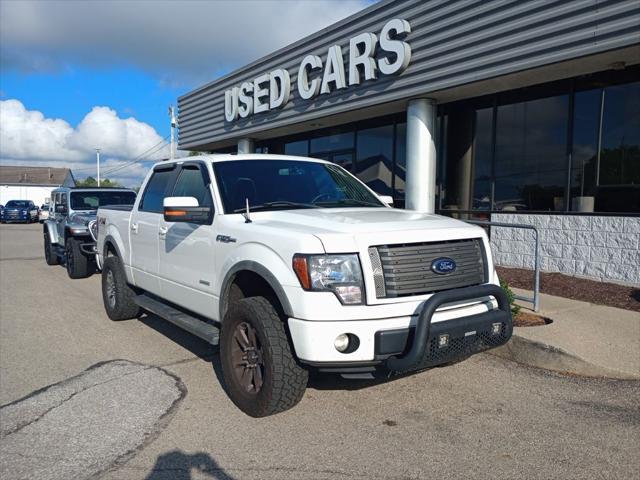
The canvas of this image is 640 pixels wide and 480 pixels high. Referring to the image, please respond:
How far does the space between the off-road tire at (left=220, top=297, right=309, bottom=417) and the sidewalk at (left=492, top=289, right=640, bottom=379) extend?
2.56 meters

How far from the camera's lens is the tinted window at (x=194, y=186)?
4.89 m

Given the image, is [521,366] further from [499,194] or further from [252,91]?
[252,91]

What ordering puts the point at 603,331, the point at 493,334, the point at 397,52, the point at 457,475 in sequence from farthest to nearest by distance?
the point at 397,52 < the point at 603,331 < the point at 493,334 < the point at 457,475

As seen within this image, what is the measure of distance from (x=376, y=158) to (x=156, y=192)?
327 inches

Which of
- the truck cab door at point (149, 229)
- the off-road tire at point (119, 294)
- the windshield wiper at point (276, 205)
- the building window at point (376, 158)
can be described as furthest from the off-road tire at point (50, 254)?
the windshield wiper at point (276, 205)

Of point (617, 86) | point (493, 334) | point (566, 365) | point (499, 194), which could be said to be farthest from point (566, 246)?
point (493, 334)

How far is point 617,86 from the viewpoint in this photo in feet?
28.0

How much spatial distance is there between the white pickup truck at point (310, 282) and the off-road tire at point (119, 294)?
1.75 meters

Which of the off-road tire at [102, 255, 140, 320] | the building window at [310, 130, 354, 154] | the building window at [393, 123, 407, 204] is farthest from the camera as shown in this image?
the building window at [310, 130, 354, 154]

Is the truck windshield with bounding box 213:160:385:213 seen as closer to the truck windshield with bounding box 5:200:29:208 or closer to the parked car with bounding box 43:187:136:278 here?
the parked car with bounding box 43:187:136:278

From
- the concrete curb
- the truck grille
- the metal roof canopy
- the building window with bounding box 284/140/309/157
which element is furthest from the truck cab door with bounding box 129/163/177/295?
the building window with bounding box 284/140/309/157

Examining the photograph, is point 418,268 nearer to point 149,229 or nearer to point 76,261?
point 149,229

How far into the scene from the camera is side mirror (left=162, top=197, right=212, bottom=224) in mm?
4414

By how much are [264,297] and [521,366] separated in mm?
2708
